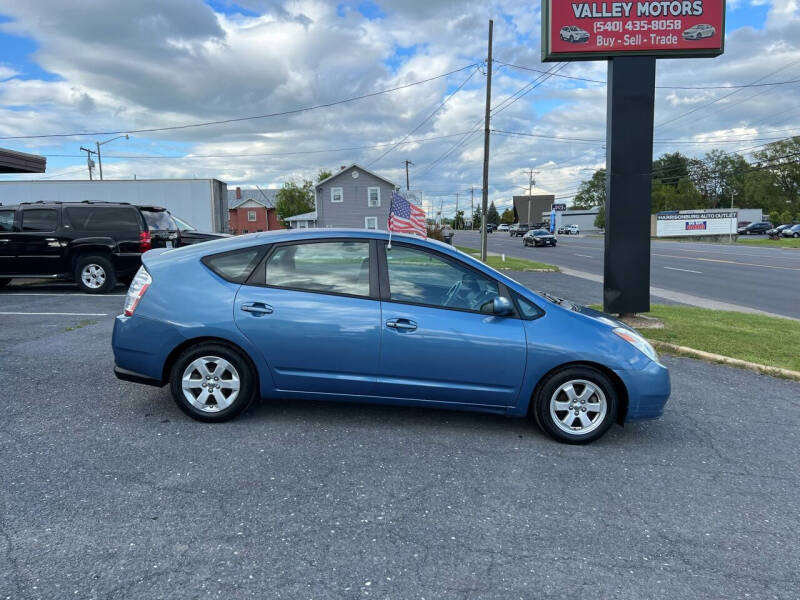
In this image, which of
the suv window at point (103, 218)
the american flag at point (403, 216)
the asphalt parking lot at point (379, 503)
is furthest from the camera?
the american flag at point (403, 216)

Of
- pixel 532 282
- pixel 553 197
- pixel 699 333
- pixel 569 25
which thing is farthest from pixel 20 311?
pixel 553 197

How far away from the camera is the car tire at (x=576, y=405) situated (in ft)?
14.1

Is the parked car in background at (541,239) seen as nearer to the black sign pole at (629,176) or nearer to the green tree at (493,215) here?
the black sign pole at (629,176)

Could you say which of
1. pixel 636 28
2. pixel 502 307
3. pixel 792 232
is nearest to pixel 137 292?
pixel 502 307

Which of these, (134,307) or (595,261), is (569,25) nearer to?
(134,307)

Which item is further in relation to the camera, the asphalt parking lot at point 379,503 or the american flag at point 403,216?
the american flag at point 403,216

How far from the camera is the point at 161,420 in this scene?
4.60 metres

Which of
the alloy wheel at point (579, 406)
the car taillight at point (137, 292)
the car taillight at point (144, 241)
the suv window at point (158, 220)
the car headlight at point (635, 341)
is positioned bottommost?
the alloy wheel at point (579, 406)

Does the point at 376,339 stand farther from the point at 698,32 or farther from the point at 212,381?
the point at 698,32

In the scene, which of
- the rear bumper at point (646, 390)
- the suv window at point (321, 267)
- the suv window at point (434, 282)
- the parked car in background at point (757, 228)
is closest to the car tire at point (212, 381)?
the suv window at point (321, 267)

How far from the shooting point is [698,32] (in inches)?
353

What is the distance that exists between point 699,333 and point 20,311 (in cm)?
1098

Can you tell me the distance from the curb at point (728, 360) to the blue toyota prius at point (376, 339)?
3283 millimetres

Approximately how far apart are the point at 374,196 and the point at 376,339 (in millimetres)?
51842
